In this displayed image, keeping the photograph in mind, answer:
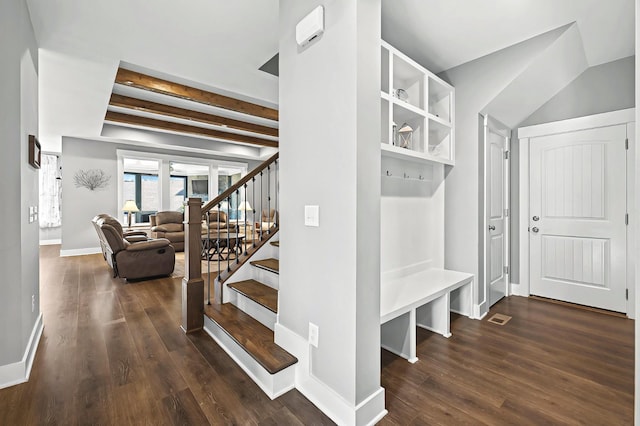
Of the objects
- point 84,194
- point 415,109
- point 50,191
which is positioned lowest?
point 84,194

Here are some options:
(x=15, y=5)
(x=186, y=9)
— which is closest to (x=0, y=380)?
(x=15, y=5)

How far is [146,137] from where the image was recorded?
6828 mm

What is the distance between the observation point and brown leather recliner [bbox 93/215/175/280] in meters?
4.23

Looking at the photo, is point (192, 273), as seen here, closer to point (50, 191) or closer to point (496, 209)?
point (496, 209)

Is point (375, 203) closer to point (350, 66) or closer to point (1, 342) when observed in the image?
point (350, 66)

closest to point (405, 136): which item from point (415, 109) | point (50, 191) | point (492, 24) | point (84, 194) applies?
point (415, 109)

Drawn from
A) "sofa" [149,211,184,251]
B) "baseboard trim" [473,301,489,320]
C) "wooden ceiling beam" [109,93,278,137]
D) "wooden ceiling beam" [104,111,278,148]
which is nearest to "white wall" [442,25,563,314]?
"baseboard trim" [473,301,489,320]

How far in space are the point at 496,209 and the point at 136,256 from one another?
4845 millimetres

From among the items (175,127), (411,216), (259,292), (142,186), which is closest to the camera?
(259,292)

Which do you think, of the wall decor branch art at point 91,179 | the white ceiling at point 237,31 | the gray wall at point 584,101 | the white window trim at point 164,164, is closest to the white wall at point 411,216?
the white ceiling at point 237,31

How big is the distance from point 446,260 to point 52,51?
4.44 metres

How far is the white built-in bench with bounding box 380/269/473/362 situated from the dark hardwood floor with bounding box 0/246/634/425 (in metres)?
0.11

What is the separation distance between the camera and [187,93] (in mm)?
4133

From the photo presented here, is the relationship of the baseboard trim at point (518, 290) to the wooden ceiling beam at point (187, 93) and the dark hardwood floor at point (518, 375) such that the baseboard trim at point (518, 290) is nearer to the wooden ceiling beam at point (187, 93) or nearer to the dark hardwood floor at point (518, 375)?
the dark hardwood floor at point (518, 375)
